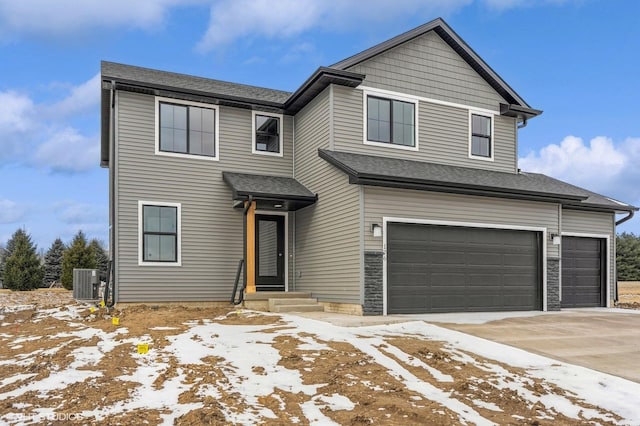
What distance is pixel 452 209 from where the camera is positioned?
12.6m

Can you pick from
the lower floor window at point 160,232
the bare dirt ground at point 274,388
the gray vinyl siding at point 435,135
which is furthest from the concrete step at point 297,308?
the gray vinyl siding at point 435,135

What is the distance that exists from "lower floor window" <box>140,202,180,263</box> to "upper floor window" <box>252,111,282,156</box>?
2.93m

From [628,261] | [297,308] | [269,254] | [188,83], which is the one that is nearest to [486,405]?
[297,308]

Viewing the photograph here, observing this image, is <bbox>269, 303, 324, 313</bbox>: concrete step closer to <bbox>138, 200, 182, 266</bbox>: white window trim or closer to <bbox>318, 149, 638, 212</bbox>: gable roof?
<bbox>138, 200, 182, 266</bbox>: white window trim

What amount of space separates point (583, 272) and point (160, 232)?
12242mm

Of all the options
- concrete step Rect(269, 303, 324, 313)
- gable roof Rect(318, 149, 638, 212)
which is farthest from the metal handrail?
gable roof Rect(318, 149, 638, 212)

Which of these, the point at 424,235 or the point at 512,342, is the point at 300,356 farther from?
the point at 424,235

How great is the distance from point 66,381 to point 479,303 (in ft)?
32.1

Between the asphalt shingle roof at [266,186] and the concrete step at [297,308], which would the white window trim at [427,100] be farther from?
the concrete step at [297,308]

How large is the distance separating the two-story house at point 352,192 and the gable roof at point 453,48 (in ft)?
0.14

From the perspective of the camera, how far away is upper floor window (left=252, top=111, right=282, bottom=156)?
14.7 meters

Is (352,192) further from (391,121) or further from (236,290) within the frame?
(236,290)

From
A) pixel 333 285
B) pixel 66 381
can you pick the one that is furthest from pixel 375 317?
pixel 66 381

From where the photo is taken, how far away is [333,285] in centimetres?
1249
